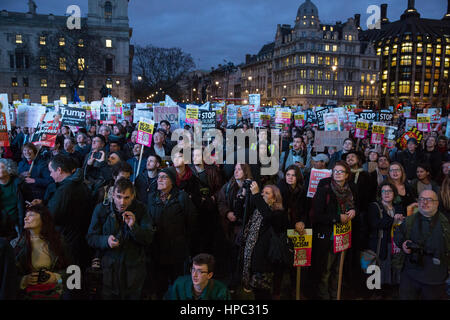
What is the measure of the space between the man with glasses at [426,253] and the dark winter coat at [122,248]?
2.76 meters

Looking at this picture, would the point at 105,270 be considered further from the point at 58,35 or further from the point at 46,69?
the point at 46,69

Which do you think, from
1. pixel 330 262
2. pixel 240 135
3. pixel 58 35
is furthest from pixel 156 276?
pixel 58 35

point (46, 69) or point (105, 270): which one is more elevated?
point (46, 69)

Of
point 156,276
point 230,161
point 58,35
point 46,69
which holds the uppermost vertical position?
point 58,35

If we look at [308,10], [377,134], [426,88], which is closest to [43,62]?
[308,10]

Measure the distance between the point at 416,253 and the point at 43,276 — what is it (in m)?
3.69

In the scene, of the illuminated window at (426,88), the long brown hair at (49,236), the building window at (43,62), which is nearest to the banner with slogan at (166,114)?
the long brown hair at (49,236)

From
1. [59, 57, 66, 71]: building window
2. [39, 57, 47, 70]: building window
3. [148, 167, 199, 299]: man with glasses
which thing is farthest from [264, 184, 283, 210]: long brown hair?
[39, 57, 47, 70]: building window

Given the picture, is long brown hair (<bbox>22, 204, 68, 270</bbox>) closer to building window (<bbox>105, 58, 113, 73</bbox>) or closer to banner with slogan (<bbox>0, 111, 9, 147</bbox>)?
banner with slogan (<bbox>0, 111, 9, 147</bbox>)

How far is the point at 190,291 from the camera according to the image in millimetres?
3119

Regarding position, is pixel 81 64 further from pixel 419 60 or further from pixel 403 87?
pixel 419 60

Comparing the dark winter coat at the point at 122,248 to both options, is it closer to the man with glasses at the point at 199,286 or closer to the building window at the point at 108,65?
the man with glasses at the point at 199,286

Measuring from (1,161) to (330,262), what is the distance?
4432 millimetres
